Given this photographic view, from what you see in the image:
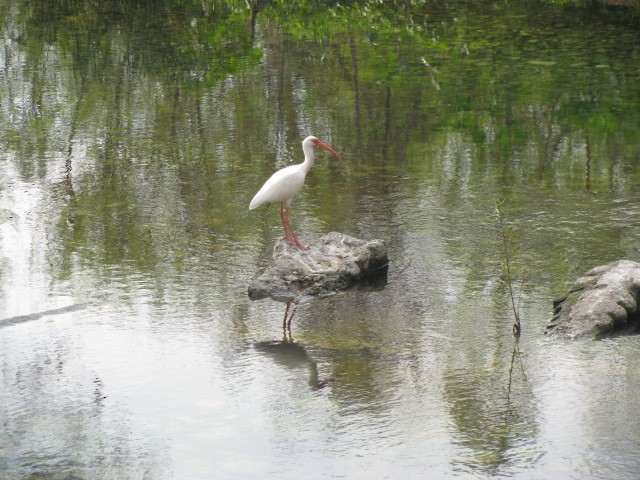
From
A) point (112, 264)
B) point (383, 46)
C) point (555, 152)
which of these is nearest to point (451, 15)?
point (383, 46)

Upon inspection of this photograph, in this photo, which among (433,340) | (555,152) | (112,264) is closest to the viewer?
(433,340)

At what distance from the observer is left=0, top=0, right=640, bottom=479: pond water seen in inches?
201

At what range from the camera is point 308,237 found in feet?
25.6

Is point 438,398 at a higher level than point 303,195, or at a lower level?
lower

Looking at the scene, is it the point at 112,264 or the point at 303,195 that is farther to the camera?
the point at 303,195

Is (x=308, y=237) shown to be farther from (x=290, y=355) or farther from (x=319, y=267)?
(x=290, y=355)

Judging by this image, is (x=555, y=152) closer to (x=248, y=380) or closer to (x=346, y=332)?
(x=346, y=332)

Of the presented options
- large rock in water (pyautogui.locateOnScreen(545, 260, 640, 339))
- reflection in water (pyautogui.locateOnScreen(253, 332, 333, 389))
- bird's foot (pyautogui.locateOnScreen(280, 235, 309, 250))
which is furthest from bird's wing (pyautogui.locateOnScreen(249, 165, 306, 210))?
large rock in water (pyautogui.locateOnScreen(545, 260, 640, 339))

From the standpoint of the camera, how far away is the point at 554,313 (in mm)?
6473

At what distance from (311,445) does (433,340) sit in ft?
4.64

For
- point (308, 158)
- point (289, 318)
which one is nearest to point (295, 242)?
point (308, 158)

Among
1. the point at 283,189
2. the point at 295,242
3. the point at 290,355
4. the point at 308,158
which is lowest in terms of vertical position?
the point at 290,355

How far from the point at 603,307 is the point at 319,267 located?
6.45 feet

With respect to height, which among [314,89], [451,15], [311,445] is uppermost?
[451,15]
